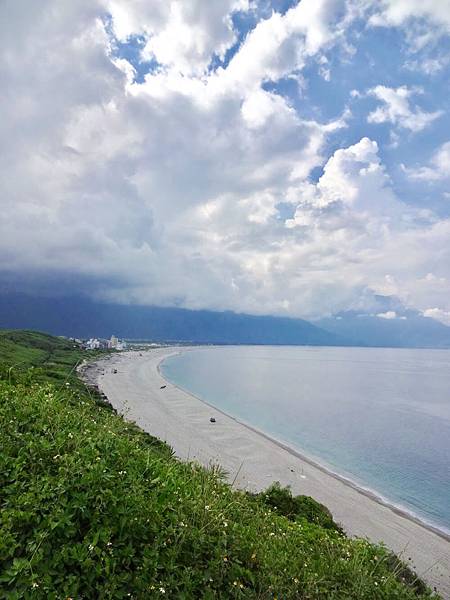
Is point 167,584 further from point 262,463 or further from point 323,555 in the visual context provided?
point 262,463

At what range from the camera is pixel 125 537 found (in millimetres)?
5203

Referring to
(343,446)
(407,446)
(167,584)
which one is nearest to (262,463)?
(343,446)

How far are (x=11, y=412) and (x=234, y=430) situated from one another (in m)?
49.0

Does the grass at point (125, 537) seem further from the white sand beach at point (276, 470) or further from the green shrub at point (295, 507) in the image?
the green shrub at point (295, 507)

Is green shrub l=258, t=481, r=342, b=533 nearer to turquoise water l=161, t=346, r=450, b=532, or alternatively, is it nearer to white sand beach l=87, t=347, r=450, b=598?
white sand beach l=87, t=347, r=450, b=598

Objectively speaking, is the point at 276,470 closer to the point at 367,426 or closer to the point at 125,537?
the point at 367,426

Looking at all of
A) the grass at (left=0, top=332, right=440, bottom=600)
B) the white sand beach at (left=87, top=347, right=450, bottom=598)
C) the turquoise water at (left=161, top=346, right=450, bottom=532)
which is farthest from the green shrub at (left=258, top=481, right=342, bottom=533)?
the turquoise water at (left=161, top=346, right=450, bottom=532)

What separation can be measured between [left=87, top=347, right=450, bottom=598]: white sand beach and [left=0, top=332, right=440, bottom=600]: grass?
4.90 feet

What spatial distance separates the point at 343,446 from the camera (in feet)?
165

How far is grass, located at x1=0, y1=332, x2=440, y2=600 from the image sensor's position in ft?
15.4

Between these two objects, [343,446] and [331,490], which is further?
[343,446]

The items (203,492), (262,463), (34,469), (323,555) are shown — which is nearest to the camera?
(34,469)

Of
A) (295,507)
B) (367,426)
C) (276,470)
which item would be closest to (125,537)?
(295,507)

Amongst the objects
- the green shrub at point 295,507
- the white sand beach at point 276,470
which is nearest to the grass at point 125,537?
the white sand beach at point 276,470
